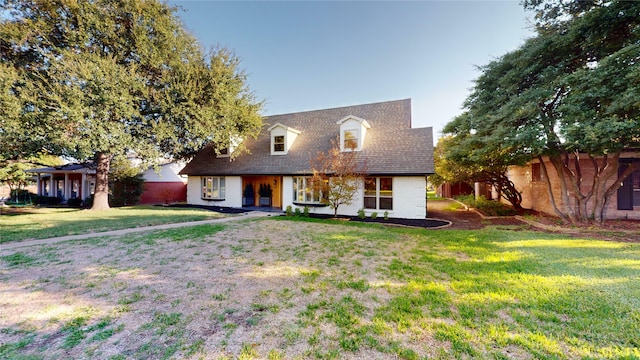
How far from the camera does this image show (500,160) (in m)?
12.3

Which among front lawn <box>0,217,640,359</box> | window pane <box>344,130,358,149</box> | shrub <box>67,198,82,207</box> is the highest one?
window pane <box>344,130,358,149</box>

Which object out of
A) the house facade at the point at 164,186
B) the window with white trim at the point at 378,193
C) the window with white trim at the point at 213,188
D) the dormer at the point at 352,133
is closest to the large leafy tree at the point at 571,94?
the window with white trim at the point at 378,193

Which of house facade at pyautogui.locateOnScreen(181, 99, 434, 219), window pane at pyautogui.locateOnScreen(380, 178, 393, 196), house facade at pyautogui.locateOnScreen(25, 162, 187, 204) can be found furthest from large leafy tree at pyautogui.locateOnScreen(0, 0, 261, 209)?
window pane at pyautogui.locateOnScreen(380, 178, 393, 196)

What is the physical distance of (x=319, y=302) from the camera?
3744 mm

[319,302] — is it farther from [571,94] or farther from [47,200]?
[47,200]

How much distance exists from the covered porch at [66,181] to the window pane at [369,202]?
20027 mm

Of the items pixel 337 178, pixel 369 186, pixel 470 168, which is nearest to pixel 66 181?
pixel 337 178

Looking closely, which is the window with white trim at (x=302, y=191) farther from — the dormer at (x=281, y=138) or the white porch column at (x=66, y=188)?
the white porch column at (x=66, y=188)

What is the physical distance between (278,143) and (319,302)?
44.8 feet

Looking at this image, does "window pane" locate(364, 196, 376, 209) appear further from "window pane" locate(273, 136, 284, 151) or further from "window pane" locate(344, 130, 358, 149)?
"window pane" locate(273, 136, 284, 151)

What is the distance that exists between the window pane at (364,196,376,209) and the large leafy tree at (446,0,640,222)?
203 inches

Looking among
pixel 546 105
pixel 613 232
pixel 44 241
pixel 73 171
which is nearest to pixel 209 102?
pixel 44 241

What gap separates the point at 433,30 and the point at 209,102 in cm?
1286

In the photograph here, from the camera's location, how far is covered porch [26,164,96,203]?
1984 cm
